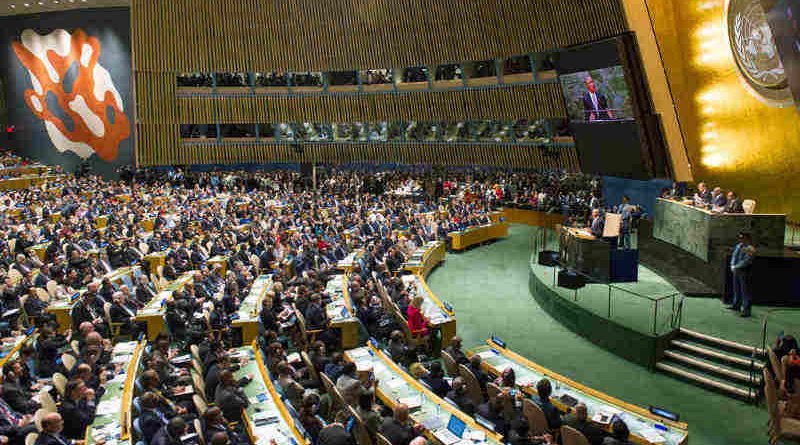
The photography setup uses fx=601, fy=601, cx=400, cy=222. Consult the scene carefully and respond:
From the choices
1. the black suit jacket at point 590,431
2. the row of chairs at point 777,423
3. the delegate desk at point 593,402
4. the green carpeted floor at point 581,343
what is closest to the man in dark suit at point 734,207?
the green carpeted floor at point 581,343

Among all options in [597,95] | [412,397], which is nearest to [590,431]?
[412,397]

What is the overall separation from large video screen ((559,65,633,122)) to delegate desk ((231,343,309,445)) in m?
11.6

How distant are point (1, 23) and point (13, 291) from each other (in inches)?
1139

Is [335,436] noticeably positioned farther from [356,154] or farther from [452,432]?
[356,154]

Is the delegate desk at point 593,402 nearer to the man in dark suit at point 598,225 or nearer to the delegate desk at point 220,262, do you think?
the man in dark suit at point 598,225

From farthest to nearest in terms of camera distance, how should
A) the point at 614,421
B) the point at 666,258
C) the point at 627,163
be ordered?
the point at 627,163
the point at 666,258
the point at 614,421

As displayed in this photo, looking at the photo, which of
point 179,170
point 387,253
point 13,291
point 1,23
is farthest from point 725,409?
point 1,23

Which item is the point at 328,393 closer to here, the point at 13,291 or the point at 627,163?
the point at 13,291

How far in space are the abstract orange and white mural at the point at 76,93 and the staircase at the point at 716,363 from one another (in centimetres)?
2947

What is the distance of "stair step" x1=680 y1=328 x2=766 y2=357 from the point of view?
866 centimetres

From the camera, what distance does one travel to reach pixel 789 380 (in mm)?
7109

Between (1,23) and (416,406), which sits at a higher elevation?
(1,23)

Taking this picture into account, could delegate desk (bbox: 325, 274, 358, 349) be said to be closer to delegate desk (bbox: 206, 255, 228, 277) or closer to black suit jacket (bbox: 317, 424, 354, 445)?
delegate desk (bbox: 206, 255, 228, 277)

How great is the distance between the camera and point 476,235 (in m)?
19.3
